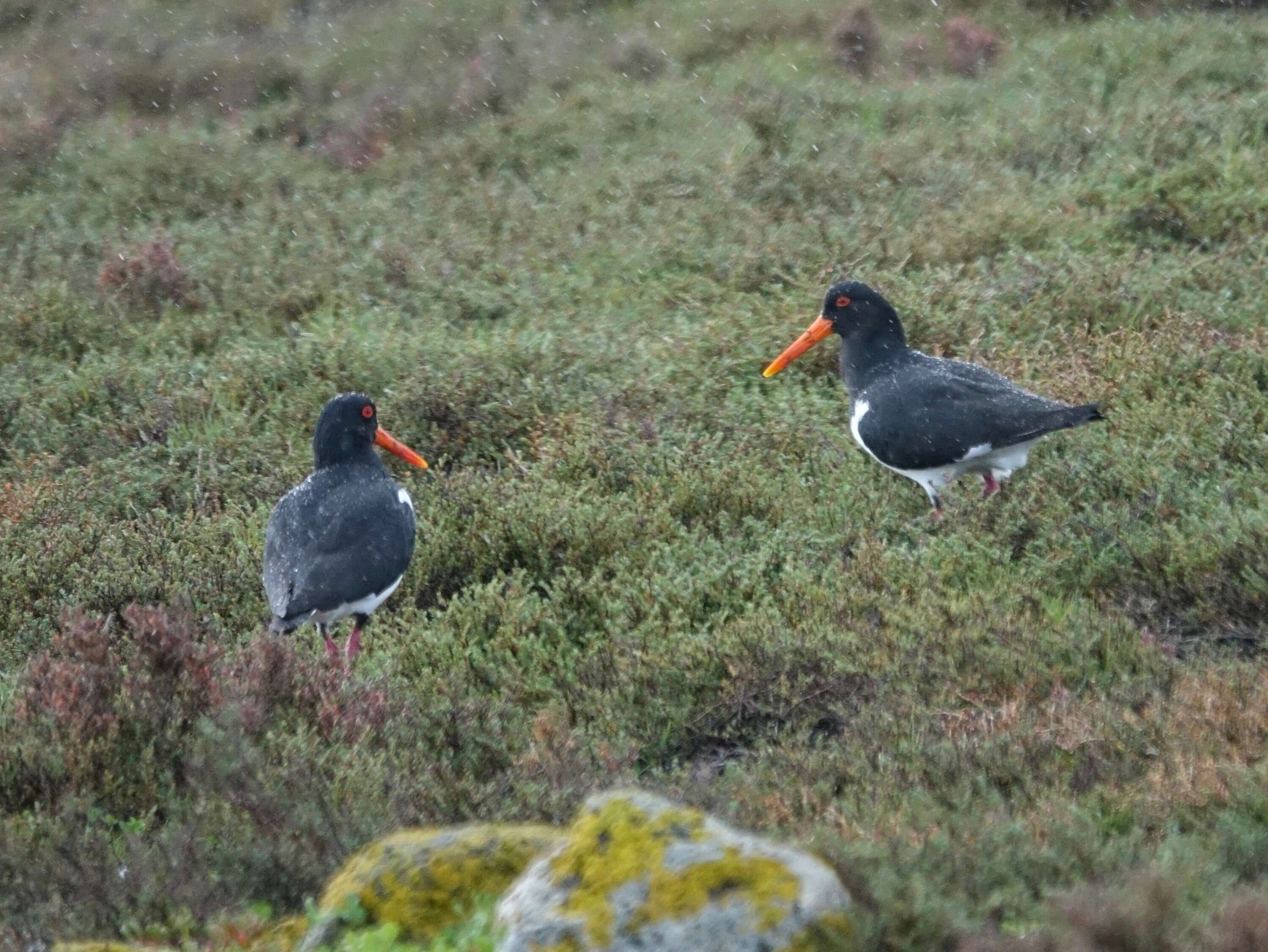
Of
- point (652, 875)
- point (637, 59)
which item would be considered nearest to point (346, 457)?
point (652, 875)

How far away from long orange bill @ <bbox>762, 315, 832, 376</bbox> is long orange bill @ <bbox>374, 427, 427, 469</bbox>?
93.1 inches

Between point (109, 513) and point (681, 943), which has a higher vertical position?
point (681, 943)

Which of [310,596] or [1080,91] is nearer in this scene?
[310,596]

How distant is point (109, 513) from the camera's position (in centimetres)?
1010

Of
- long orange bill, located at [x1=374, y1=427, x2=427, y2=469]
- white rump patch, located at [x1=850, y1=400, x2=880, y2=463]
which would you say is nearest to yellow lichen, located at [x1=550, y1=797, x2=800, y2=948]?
white rump patch, located at [x1=850, y1=400, x2=880, y2=463]

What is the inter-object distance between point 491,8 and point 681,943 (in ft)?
76.3

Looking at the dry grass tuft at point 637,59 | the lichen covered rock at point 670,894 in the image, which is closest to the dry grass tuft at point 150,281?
the dry grass tuft at point 637,59

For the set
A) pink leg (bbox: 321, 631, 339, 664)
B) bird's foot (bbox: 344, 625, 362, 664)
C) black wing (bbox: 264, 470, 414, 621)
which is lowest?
bird's foot (bbox: 344, 625, 362, 664)

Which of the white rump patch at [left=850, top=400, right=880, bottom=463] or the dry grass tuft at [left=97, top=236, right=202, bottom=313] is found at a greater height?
the white rump patch at [left=850, top=400, right=880, bottom=463]

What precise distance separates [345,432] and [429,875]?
5.14 m

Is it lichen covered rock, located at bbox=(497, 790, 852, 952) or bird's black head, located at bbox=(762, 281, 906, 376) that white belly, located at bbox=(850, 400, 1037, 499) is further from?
lichen covered rock, located at bbox=(497, 790, 852, 952)

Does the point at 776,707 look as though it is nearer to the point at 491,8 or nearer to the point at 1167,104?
the point at 1167,104

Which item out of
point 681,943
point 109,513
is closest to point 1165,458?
point 681,943

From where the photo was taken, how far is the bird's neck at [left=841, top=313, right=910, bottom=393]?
9.38 m
